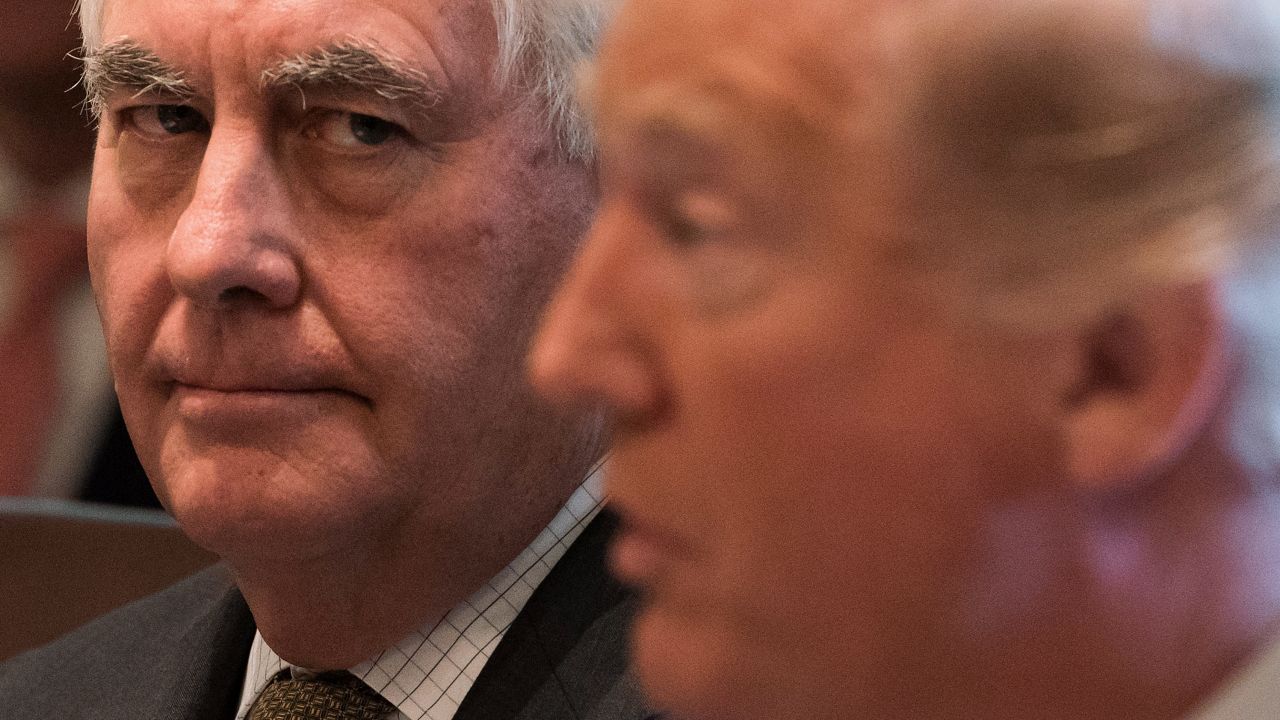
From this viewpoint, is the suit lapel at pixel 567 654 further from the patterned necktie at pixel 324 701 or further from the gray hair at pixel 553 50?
the gray hair at pixel 553 50

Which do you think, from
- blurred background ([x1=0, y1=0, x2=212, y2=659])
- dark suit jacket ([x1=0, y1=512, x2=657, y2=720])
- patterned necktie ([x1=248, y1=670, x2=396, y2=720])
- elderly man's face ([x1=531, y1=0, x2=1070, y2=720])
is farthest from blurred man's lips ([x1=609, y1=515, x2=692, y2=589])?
blurred background ([x1=0, y1=0, x2=212, y2=659])

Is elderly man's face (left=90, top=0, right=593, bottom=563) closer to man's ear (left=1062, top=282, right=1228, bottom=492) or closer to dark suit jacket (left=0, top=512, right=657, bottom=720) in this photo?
dark suit jacket (left=0, top=512, right=657, bottom=720)

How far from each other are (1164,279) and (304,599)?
0.81 meters

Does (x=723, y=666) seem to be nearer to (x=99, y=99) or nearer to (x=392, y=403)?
(x=392, y=403)

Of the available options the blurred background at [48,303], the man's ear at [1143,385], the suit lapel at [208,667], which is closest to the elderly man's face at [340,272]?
the suit lapel at [208,667]

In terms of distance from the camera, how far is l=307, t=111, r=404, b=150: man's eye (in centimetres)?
118

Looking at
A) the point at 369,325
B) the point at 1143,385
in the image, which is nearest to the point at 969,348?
the point at 1143,385

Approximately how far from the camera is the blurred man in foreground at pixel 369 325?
115 cm

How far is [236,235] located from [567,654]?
1.29 feet

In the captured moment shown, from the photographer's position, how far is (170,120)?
4.04ft

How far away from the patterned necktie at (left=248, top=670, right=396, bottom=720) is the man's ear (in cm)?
77

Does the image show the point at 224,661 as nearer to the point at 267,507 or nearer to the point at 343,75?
the point at 267,507

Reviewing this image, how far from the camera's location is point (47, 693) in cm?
155

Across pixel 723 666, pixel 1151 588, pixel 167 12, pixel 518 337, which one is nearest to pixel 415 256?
pixel 518 337
